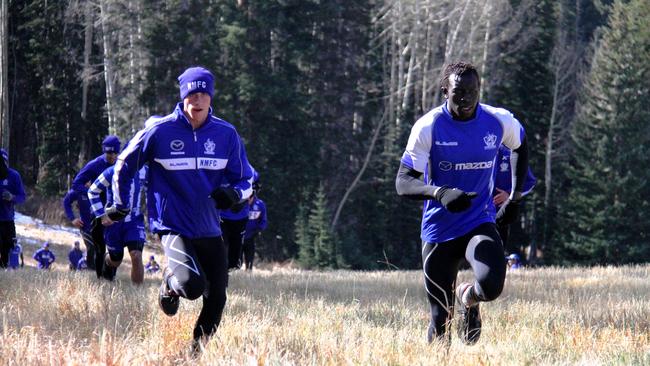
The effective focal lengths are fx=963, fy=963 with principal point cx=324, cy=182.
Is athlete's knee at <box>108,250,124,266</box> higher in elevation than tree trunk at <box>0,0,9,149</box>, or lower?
lower

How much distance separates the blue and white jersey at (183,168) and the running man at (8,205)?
28.2 ft

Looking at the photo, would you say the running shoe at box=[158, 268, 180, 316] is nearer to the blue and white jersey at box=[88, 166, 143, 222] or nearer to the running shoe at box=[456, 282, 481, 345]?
the running shoe at box=[456, 282, 481, 345]

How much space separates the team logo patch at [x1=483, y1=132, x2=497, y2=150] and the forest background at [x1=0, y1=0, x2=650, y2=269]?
3711 cm

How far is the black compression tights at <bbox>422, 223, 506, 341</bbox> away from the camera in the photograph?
6.50 m

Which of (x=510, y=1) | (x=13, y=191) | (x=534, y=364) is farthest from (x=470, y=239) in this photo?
(x=510, y=1)

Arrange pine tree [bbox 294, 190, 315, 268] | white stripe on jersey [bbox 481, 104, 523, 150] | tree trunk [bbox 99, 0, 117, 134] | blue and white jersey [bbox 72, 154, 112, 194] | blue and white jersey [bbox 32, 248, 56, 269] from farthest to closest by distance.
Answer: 1. pine tree [bbox 294, 190, 315, 268]
2. tree trunk [bbox 99, 0, 117, 134]
3. blue and white jersey [bbox 32, 248, 56, 269]
4. blue and white jersey [bbox 72, 154, 112, 194]
5. white stripe on jersey [bbox 481, 104, 523, 150]

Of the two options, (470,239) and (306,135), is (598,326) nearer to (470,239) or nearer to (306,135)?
(470,239)

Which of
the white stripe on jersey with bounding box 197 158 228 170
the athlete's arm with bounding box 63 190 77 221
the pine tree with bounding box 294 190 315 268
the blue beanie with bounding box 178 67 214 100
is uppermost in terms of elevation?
the blue beanie with bounding box 178 67 214 100

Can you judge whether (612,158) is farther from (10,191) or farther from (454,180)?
(454,180)

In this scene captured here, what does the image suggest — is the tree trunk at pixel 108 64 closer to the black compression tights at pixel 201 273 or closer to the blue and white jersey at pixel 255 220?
the blue and white jersey at pixel 255 220

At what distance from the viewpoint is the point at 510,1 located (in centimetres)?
5197

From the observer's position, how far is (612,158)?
48.9 metres

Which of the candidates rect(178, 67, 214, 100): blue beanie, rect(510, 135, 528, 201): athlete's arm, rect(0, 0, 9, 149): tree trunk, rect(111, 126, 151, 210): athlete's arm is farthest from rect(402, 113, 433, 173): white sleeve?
rect(0, 0, 9, 149): tree trunk

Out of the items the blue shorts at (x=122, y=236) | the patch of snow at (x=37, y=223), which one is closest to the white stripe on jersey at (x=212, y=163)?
the blue shorts at (x=122, y=236)
